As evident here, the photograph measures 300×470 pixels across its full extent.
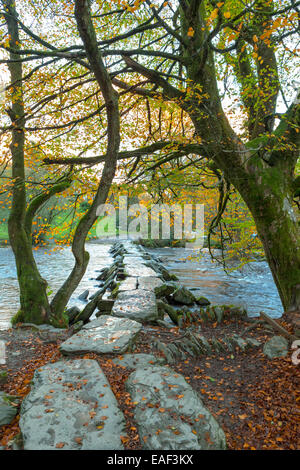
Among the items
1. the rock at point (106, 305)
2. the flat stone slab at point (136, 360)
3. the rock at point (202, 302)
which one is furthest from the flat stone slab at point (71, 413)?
the rock at point (202, 302)

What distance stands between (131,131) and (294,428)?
7.97 metres

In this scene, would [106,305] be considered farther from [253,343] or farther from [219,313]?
[253,343]

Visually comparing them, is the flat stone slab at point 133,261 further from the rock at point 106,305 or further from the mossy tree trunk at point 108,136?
the mossy tree trunk at point 108,136

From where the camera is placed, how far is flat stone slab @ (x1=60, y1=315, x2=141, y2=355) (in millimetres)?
3602

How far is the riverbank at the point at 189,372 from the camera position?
7.69 feet

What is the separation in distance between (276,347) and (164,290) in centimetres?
508

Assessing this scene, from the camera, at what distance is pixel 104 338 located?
3.89 meters

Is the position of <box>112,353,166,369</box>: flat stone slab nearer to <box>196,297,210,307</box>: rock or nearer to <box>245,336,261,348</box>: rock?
<box>245,336,261,348</box>: rock

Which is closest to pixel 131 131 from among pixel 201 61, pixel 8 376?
pixel 201 61

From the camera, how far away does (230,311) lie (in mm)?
5660

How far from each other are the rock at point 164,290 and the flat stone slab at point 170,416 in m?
5.25

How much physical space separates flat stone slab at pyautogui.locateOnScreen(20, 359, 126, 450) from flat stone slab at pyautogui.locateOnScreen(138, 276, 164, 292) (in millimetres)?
5030

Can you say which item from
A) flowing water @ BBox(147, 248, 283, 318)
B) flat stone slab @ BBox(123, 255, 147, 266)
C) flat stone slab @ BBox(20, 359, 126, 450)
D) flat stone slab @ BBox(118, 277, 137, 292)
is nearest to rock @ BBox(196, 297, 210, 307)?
flowing water @ BBox(147, 248, 283, 318)
